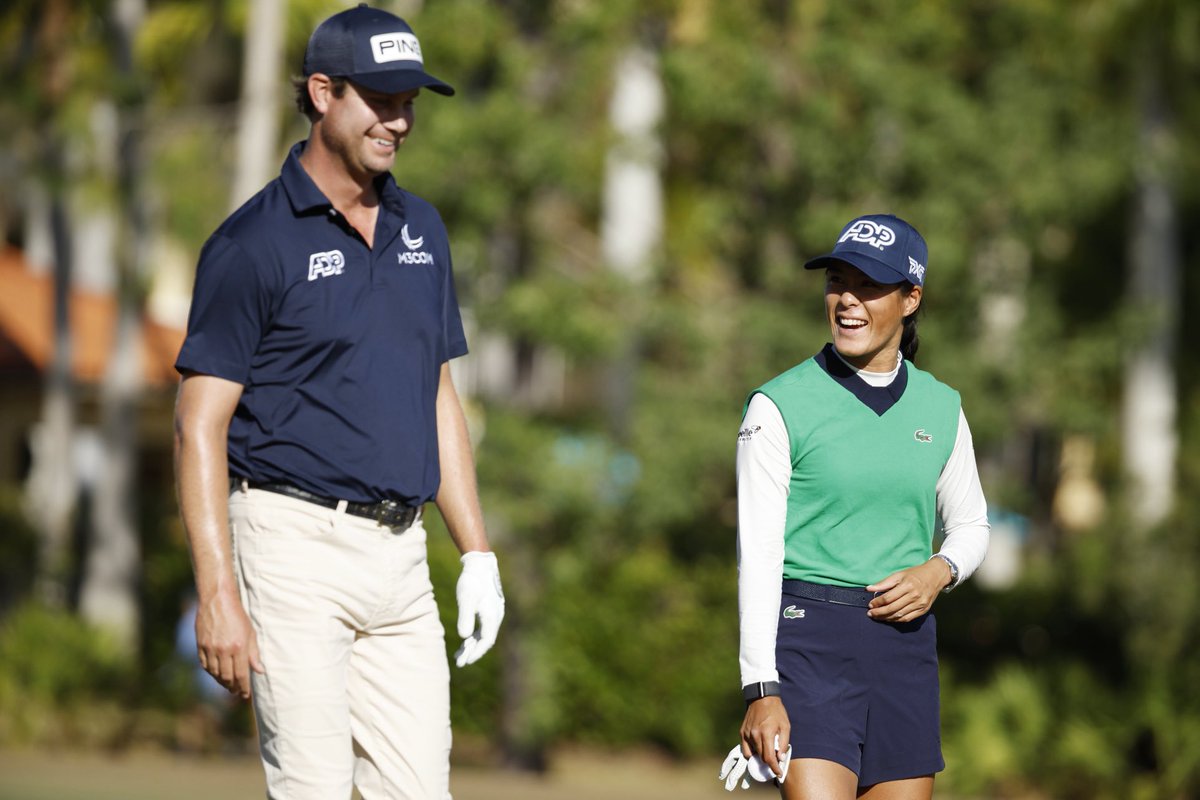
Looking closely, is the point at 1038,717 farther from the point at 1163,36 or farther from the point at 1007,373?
the point at 1163,36

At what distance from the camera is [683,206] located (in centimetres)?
2442

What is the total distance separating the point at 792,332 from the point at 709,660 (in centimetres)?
326

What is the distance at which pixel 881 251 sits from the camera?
4.56 meters

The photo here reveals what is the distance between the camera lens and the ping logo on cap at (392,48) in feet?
15.0

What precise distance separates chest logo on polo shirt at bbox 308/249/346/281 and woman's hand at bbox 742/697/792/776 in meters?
1.46

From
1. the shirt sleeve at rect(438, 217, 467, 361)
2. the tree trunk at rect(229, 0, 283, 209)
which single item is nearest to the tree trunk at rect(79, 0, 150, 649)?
the tree trunk at rect(229, 0, 283, 209)

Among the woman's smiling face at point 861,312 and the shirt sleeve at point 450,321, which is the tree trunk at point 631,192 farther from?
the woman's smiling face at point 861,312

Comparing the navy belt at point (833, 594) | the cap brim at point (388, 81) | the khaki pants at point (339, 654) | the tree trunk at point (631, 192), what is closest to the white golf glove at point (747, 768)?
the navy belt at point (833, 594)

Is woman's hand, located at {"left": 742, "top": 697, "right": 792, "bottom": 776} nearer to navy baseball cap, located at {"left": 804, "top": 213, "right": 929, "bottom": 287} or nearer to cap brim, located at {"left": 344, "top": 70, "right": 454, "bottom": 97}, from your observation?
navy baseball cap, located at {"left": 804, "top": 213, "right": 929, "bottom": 287}

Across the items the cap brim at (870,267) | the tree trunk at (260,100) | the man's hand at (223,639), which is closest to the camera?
the man's hand at (223,639)

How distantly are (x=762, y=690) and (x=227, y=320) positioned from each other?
1.54 metres

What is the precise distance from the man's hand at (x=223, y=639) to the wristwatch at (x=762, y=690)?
1.18 meters

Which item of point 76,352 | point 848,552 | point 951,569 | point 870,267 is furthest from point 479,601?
point 76,352

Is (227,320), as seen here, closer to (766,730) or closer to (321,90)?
(321,90)
